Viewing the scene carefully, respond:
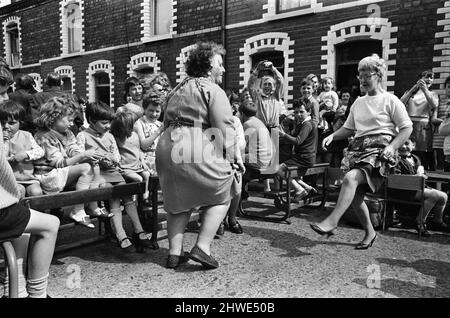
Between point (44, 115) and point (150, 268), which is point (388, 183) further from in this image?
point (44, 115)

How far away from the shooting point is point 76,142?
379 centimetres

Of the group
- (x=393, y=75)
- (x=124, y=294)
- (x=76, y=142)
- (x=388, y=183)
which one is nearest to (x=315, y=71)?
(x=393, y=75)

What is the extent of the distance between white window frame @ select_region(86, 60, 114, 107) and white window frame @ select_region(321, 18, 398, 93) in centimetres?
812

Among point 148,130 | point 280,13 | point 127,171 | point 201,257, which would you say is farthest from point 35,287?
point 280,13

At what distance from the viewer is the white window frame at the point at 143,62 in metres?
12.8

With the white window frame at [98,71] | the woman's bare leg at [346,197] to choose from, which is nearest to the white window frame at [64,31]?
the white window frame at [98,71]

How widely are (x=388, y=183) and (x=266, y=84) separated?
88.9 inches

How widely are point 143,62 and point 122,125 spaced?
A: 31.5ft

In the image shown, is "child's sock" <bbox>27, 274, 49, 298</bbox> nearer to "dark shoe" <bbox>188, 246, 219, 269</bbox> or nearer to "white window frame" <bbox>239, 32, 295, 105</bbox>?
"dark shoe" <bbox>188, 246, 219, 269</bbox>

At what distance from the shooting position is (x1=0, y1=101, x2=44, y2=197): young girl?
3252 mm

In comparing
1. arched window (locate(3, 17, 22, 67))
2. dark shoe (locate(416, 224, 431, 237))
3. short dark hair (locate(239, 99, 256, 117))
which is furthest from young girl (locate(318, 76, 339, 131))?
arched window (locate(3, 17, 22, 67))
